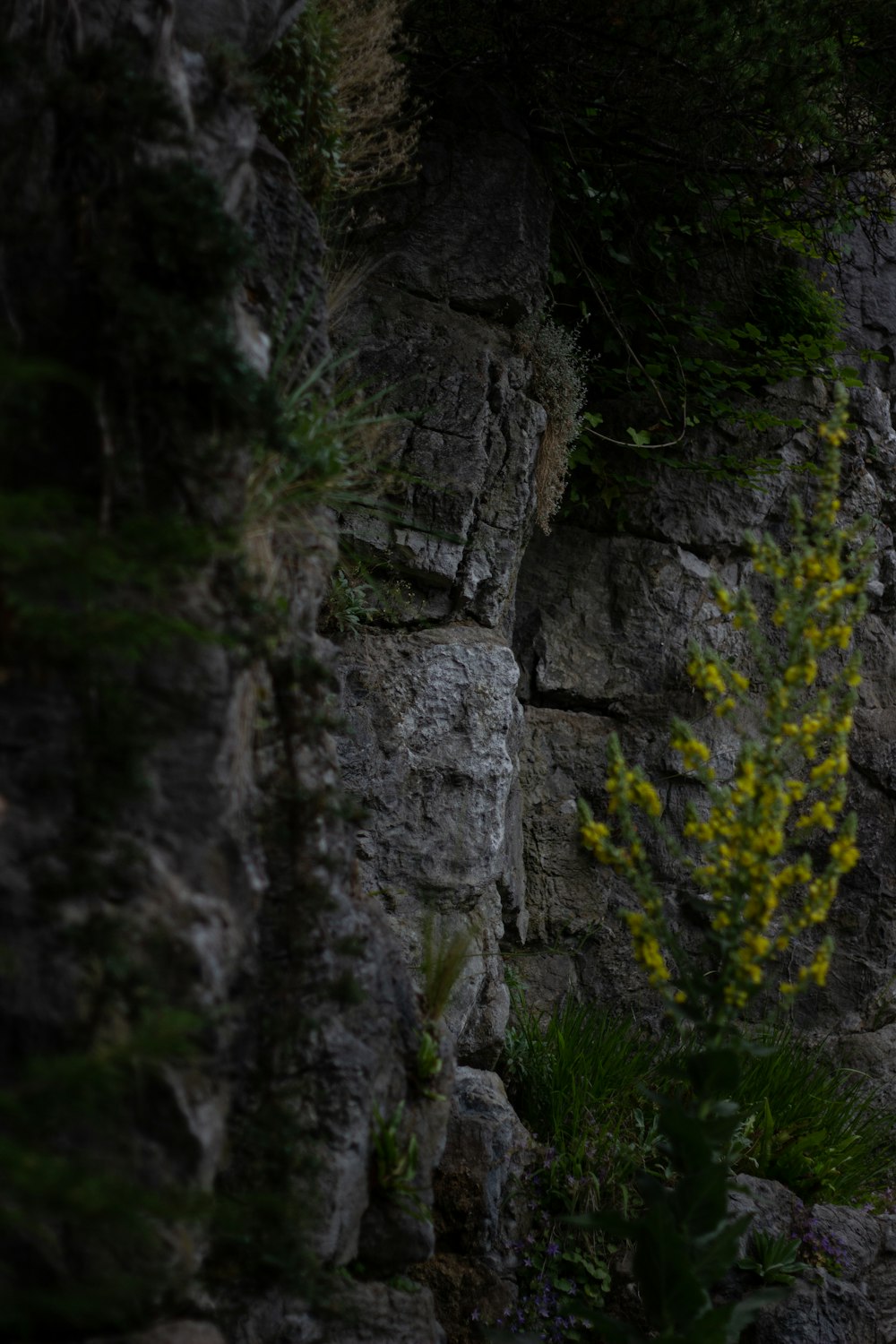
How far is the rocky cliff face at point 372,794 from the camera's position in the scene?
2.21m

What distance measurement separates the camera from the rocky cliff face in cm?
221

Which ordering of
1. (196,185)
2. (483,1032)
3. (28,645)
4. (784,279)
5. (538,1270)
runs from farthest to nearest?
1. (784,279)
2. (483,1032)
3. (538,1270)
4. (196,185)
5. (28,645)

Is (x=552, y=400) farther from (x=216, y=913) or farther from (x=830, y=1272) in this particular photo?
(x=830, y=1272)

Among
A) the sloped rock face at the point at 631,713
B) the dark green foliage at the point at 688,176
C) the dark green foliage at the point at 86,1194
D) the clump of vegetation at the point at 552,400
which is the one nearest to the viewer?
the dark green foliage at the point at 86,1194

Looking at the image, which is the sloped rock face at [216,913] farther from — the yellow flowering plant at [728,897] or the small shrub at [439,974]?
the yellow flowering plant at [728,897]

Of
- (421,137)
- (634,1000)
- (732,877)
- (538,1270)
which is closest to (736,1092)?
(634,1000)

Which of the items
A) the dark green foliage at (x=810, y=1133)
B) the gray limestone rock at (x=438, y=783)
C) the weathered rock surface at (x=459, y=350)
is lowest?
the dark green foliage at (x=810, y=1133)

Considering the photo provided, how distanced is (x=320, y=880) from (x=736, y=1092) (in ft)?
9.72

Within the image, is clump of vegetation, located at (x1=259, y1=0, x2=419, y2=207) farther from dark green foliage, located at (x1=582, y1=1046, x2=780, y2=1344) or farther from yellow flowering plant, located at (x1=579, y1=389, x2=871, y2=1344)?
dark green foliage, located at (x1=582, y1=1046, x2=780, y2=1344)

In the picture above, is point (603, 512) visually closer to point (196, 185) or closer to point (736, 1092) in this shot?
point (736, 1092)

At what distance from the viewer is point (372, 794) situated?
14.8ft

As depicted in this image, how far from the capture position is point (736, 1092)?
15.7 ft

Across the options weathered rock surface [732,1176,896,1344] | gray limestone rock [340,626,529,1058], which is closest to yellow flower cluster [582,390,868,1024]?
weathered rock surface [732,1176,896,1344]

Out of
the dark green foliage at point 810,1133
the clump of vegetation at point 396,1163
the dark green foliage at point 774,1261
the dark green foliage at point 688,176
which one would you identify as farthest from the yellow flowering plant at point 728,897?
the dark green foliage at point 688,176
